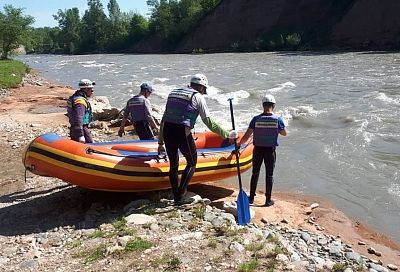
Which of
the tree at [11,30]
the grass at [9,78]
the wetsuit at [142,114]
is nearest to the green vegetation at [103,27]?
the tree at [11,30]

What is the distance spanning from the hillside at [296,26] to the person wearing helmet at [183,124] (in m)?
40.0

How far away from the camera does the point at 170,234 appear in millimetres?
5301

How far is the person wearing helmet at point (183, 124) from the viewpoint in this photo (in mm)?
5836

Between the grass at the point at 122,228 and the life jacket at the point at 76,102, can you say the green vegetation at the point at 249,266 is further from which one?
the life jacket at the point at 76,102

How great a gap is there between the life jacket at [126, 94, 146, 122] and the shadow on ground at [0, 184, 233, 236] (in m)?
1.48

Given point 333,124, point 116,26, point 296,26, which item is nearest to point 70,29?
point 116,26

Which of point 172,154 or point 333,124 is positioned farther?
point 333,124

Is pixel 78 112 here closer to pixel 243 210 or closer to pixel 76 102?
pixel 76 102

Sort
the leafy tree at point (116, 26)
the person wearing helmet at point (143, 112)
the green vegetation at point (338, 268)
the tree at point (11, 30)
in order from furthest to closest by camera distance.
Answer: the leafy tree at point (116, 26) < the tree at point (11, 30) < the person wearing helmet at point (143, 112) < the green vegetation at point (338, 268)

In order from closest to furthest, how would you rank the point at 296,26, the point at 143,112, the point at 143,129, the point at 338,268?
the point at 338,268, the point at 143,112, the point at 143,129, the point at 296,26

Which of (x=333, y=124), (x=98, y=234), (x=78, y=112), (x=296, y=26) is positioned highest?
(x=296, y=26)

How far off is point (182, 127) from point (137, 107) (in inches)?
90.3

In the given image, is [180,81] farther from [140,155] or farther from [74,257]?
[74,257]

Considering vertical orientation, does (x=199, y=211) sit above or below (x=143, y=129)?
below
